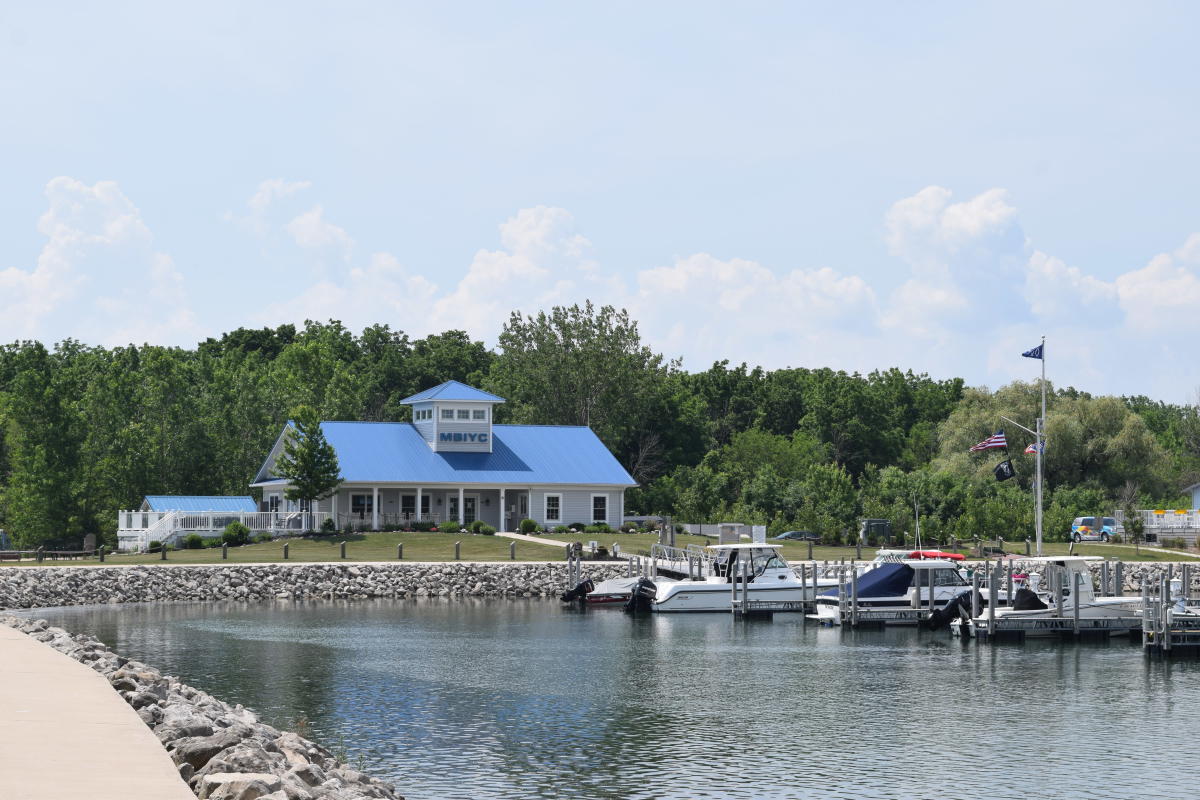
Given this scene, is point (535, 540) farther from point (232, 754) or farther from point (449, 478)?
point (232, 754)

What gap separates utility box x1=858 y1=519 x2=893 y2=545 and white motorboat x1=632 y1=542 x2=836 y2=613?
20542 millimetres

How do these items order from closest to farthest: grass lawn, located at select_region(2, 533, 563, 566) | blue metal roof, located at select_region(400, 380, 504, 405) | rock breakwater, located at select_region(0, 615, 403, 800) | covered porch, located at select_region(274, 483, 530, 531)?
rock breakwater, located at select_region(0, 615, 403, 800) → grass lawn, located at select_region(2, 533, 563, 566) → covered porch, located at select_region(274, 483, 530, 531) → blue metal roof, located at select_region(400, 380, 504, 405)

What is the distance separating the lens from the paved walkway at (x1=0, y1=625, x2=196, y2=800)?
15.3 m

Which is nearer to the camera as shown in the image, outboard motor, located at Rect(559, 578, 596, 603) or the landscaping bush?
outboard motor, located at Rect(559, 578, 596, 603)

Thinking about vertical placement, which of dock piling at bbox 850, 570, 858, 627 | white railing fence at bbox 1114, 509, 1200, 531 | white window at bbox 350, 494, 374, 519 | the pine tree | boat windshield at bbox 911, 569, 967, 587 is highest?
the pine tree

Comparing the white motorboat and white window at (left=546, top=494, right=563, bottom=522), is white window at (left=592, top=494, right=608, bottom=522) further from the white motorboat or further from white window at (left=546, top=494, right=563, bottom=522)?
the white motorboat

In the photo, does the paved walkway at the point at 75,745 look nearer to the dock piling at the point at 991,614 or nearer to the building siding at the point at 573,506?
the dock piling at the point at 991,614

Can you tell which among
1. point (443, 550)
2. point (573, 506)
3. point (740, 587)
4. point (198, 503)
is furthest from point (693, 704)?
point (198, 503)

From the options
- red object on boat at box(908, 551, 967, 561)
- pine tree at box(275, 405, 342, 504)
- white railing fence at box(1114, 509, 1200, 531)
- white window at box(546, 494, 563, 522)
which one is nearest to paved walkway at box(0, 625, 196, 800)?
red object on boat at box(908, 551, 967, 561)

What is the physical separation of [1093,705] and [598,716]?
11.7 metres

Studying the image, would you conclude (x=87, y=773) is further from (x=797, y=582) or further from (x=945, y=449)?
(x=945, y=449)

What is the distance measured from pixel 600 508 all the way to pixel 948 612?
35714mm

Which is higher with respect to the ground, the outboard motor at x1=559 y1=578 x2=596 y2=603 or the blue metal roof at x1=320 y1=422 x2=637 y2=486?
the blue metal roof at x1=320 y1=422 x2=637 y2=486

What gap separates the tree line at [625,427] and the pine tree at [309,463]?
1020mm
